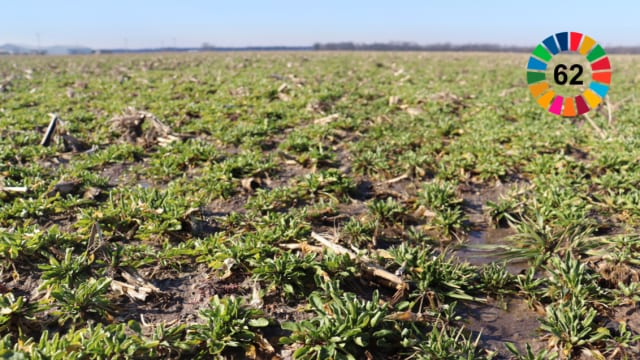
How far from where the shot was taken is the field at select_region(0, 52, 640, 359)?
11.6ft

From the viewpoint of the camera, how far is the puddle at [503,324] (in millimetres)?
3682

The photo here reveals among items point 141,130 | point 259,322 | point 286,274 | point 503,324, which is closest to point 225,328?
point 259,322

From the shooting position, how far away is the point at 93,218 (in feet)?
18.0

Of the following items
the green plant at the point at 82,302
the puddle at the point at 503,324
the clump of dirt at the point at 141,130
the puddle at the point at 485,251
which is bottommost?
the puddle at the point at 503,324

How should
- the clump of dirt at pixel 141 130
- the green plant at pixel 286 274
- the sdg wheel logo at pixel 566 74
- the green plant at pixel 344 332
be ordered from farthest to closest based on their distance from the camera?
1. the clump of dirt at pixel 141 130
2. the sdg wheel logo at pixel 566 74
3. the green plant at pixel 286 274
4. the green plant at pixel 344 332

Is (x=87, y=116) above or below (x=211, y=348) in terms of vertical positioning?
above

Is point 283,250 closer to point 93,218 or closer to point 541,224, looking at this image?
point 93,218

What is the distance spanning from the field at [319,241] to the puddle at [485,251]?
33mm

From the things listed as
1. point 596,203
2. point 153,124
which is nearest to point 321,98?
point 153,124

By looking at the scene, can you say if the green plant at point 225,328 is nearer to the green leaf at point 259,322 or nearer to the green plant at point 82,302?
the green leaf at point 259,322

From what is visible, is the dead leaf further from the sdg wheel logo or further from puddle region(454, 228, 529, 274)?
puddle region(454, 228, 529, 274)

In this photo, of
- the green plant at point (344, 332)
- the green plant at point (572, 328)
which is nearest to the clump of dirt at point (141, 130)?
the green plant at point (344, 332)

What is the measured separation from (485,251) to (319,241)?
7.43 ft

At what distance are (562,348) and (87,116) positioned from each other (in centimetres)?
1309
